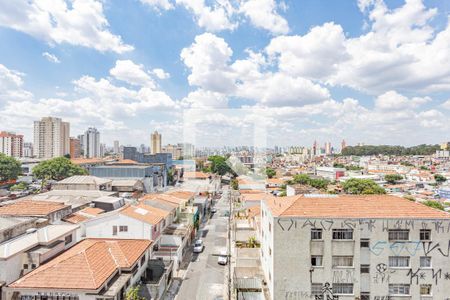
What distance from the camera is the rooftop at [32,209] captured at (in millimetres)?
19797

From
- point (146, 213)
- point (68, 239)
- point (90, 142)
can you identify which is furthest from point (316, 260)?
point (90, 142)

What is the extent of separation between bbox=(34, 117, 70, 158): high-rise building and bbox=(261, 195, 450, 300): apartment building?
102316 mm

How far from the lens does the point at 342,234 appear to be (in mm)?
14234

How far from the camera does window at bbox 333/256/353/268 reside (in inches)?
558

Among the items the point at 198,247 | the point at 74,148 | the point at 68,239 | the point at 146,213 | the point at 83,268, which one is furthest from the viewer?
the point at 74,148

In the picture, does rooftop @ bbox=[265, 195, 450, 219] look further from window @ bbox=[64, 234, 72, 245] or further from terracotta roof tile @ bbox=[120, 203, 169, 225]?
window @ bbox=[64, 234, 72, 245]

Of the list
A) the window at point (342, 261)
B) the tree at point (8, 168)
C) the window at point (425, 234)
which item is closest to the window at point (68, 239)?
the window at point (342, 261)

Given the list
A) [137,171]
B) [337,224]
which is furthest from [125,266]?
[137,171]

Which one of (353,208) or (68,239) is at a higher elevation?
(353,208)

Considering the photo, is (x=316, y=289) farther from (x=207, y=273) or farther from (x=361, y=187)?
(x=361, y=187)

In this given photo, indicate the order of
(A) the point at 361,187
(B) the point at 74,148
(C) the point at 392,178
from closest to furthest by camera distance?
1. (A) the point at 361,187
2. (C) the point at 392,178
3. (B) the point at 74,148

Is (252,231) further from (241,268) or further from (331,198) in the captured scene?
(331,198)

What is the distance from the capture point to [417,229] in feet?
46.2

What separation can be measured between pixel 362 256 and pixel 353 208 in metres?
2.34
